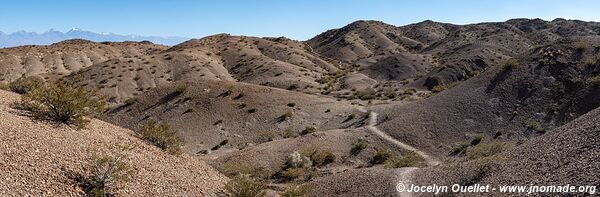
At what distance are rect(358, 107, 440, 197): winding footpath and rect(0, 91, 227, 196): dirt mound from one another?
8684mm

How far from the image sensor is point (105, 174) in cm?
1548

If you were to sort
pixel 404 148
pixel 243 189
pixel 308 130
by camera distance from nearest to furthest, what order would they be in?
pixel 243 189, pixel 404 148, pixel 308 130

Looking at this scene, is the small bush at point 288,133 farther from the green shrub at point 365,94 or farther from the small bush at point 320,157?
the green shrub at point 365,94

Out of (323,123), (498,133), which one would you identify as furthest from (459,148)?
(323,123)

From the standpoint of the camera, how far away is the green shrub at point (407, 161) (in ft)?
93.0

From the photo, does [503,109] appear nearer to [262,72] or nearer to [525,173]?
[525,173]

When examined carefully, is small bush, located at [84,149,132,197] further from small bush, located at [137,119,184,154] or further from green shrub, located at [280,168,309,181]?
green shrub, located at [280,168,309,181]

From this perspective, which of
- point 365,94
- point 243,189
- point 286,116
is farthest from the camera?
point 365,94

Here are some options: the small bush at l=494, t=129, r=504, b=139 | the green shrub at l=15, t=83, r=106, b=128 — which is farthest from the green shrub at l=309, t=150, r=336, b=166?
the green shrub at l=15, t=83, r=106, b=128

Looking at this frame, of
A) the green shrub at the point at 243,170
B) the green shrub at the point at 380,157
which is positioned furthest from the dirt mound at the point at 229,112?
the green shrub at the point at 380,157

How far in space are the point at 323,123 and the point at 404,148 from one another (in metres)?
12.6

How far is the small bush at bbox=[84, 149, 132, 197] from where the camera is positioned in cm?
1498

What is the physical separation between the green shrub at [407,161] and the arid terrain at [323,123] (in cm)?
19

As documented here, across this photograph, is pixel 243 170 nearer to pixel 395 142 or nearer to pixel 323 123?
pixel 395 142
